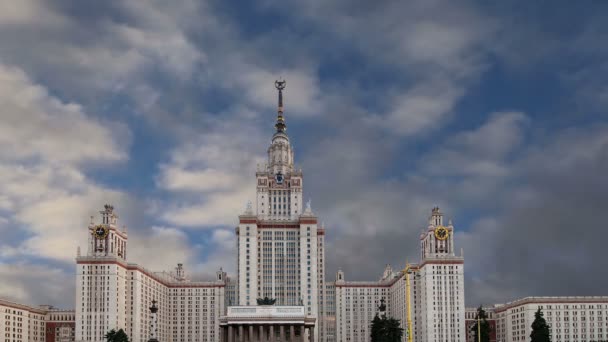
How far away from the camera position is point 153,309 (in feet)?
583

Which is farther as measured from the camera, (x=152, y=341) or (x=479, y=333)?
(x=479, y=333)

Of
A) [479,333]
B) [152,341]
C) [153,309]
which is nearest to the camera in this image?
[152,341]

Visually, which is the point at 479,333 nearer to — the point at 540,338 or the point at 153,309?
the point at 540,338

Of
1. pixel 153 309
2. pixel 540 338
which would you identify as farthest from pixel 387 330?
pixel 153 309

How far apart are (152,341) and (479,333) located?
77.5 metres

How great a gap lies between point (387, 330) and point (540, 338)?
35.7 m

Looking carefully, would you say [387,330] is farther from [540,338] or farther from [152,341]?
[152,341]

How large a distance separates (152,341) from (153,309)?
12.7 m

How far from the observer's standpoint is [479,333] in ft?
652

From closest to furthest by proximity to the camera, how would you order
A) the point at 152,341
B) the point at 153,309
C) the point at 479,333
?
1. the point at 152,341
2. the point at 153,309
3. the point at 479,333

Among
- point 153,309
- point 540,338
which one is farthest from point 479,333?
point 153,309

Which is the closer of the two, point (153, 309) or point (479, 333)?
point (153, 309)

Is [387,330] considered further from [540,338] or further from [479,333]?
[540,338]

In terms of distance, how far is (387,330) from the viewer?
7830 inches
